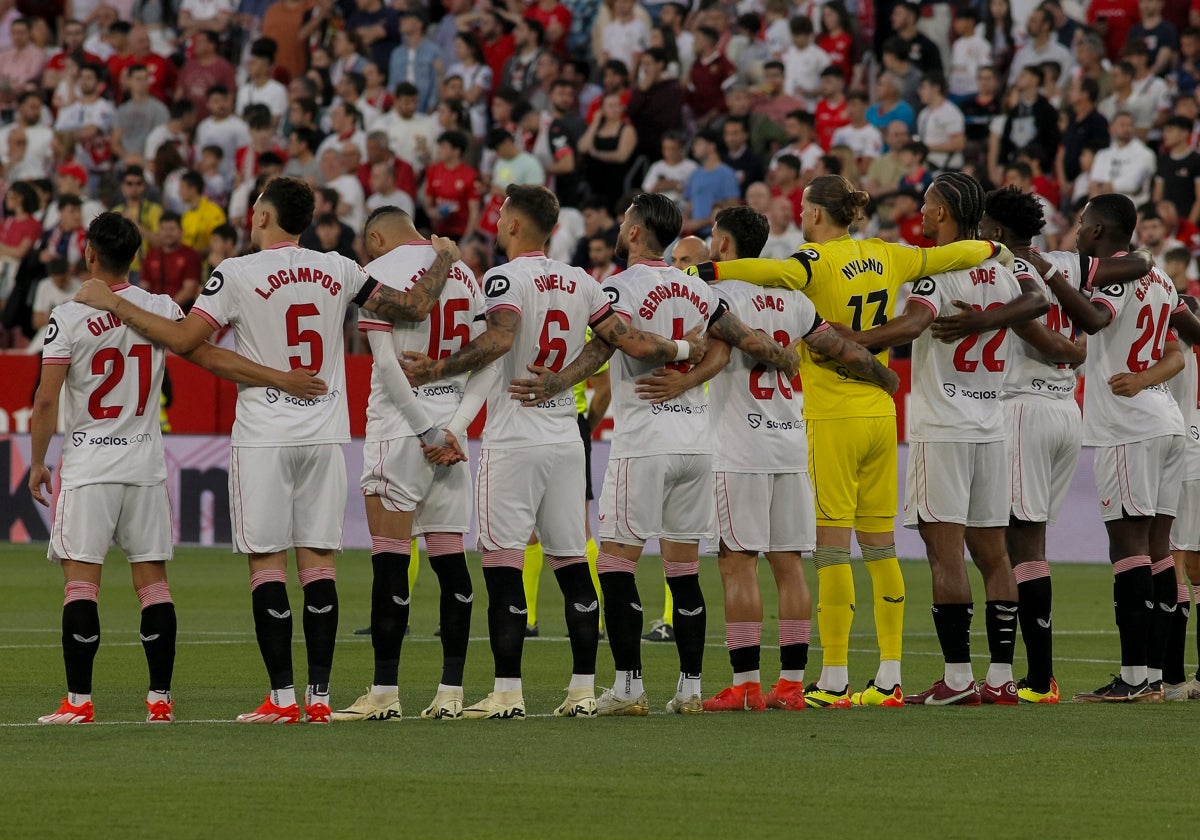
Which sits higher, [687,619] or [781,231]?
[781,231]

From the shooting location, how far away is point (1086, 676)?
37.9 feet

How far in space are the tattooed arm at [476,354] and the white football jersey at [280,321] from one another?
1.38ft

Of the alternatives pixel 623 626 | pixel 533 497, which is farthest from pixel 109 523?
pixel 623 626

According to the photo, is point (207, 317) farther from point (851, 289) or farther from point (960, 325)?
point (960, 325)

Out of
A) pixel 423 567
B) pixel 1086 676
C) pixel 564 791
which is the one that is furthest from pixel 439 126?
pixel 564 791

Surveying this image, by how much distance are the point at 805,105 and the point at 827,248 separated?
14958 millimetres

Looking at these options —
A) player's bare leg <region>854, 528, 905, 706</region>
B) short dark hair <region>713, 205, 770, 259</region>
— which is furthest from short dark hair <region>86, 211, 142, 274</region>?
player's bare leg <region>854, 528, 905, 706</region>

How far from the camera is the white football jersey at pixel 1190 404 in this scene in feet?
36.1

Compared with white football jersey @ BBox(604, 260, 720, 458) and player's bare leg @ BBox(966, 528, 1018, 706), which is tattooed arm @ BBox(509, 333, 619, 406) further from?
player's bare leg @ BBox(966, 528, 1018, 706)

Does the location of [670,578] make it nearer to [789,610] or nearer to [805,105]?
[789,610]

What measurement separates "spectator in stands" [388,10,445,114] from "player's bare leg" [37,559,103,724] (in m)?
18.0

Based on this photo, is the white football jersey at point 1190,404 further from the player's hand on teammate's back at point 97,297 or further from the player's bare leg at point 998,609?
the player's hand on teammate's back at point 97,297

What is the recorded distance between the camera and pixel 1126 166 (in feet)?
69.3

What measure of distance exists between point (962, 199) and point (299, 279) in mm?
3710
